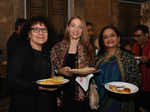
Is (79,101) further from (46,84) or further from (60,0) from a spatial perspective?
(60,0)

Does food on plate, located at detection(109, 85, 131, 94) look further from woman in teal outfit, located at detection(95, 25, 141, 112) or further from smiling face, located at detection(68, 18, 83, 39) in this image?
smiling face, located at detection(68, 18, 83, 39)

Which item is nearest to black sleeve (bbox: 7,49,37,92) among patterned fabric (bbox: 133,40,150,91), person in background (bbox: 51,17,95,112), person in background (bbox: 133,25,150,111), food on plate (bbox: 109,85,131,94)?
person in background (bbox: 51,17,95,112)

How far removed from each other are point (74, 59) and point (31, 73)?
2.45 feet

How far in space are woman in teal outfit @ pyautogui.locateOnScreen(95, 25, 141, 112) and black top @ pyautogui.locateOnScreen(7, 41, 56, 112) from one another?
2.46ft

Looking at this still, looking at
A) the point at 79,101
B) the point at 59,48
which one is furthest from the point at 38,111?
the point at 59,48

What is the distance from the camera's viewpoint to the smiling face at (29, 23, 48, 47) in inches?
63.5

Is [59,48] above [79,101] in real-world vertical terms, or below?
above

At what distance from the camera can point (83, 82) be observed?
2.05 m

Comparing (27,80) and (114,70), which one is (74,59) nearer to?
(114,70)

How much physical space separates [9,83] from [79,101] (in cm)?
100

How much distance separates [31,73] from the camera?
1.55 metres

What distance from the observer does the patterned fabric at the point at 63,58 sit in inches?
83.4

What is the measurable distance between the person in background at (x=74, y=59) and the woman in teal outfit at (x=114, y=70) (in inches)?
8.2

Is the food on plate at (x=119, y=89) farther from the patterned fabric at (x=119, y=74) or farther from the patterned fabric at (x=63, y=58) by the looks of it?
the patterned fabric at (x=63, y=58)
